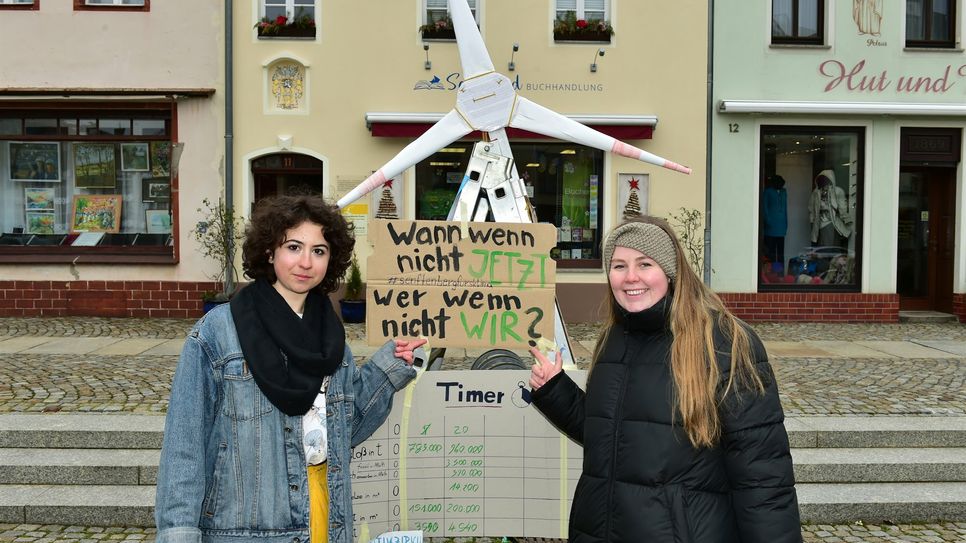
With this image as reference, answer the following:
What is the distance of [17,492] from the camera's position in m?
4.73

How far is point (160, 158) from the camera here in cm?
1129

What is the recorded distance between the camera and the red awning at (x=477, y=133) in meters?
10.6

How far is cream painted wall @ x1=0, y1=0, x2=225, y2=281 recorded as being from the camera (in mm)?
10734

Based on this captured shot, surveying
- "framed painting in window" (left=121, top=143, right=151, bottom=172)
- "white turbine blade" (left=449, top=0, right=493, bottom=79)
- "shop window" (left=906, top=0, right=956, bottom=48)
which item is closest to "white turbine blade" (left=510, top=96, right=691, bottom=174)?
"white turbine blade" (left=449, top=0, right=493, bottom=79)

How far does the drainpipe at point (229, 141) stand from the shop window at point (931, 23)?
9.87m

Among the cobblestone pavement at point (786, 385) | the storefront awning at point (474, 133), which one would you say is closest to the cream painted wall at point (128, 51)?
the storefront awning at point (474, 133)

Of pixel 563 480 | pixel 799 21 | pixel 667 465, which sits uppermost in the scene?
pixel 799 21

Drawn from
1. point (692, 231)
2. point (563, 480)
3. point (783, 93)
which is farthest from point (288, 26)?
point (563, 480)

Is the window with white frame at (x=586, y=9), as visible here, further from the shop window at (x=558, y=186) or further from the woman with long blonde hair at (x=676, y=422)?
the woman with long blonde hair at (x=676, y=422)

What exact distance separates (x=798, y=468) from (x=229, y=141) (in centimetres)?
861

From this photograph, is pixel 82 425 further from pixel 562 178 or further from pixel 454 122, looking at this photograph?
pixel 562 178

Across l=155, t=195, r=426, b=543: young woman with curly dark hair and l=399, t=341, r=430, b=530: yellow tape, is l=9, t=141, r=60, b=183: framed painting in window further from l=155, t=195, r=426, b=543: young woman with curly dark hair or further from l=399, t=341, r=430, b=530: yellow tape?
l=155, t=195, r=426, b=543: young woman with curly dark hair

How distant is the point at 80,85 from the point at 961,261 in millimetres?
13078

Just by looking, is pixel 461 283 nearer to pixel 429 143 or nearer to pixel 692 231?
pixel 429 143
